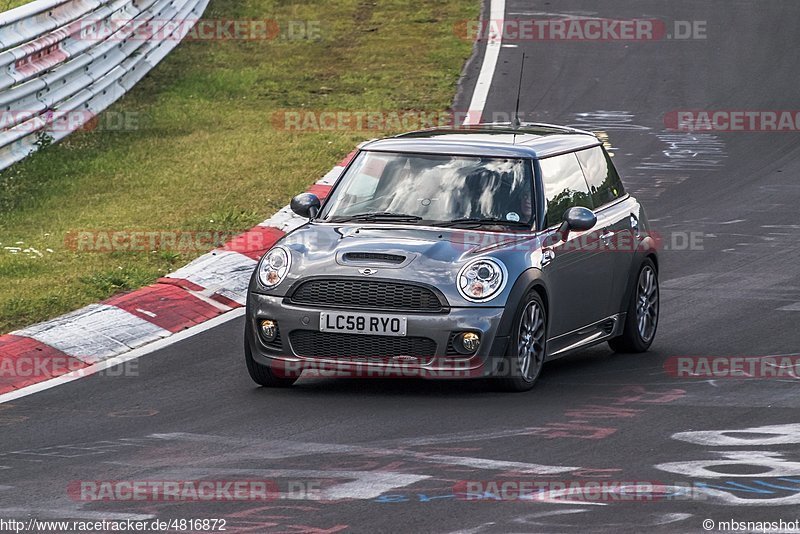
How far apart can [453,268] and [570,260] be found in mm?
1165

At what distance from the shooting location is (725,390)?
32.3ft

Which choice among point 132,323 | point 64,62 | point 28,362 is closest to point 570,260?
point 132,323

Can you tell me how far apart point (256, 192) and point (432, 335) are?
6.53 meters

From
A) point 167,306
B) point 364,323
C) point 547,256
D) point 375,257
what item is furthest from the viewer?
point 167,306

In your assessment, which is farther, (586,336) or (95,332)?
(95,332)

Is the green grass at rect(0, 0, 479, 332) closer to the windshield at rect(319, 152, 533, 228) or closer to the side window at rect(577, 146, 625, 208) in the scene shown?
the windshield at rect(319, 152, 533, 228)

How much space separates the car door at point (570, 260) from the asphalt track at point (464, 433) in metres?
0.41

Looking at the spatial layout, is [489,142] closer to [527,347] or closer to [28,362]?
[527,347]

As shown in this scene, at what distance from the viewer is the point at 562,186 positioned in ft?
35.4

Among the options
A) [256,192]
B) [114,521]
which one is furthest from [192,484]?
[256,192]

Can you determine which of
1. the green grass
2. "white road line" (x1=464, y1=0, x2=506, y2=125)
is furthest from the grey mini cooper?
"white road line" (x1=464, y1=0, x2=506, y2=125)

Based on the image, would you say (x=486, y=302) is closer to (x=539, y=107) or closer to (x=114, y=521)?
(x=114, y=521)

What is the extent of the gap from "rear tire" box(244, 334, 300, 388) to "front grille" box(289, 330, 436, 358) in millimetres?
400

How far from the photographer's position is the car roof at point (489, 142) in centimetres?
1062
